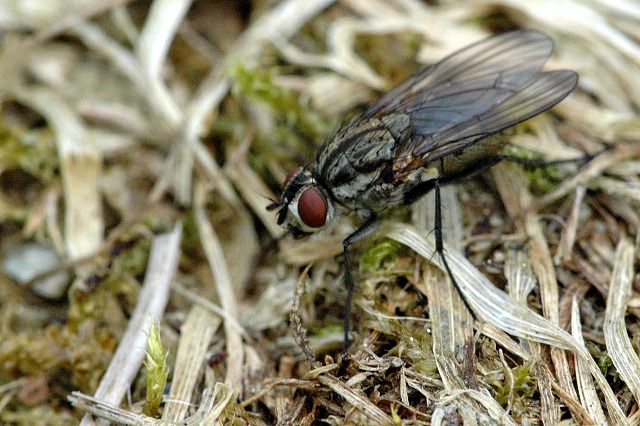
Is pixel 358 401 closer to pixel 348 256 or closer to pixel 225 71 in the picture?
pixel 348 256

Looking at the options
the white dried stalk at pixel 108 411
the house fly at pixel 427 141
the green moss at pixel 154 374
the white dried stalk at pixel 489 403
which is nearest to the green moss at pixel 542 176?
the house fly at pixel 427 141

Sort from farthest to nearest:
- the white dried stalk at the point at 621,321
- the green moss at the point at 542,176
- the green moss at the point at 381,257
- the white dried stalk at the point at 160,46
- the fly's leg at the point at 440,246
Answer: the white dried stalk at the point at 160,46 → the green moss at the point at 542,176 → the green moss at the point at 381,257 → the fly's leg at the point at 440,246 → the white dried stalk at the point at 621,321

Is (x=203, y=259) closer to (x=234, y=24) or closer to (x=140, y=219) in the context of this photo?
(x=140, y=219)

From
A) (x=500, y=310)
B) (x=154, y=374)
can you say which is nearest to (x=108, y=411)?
(x=154, y=374)

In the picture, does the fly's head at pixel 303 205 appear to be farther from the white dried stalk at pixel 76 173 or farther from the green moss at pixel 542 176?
the white dried stalk at pixel 76 173

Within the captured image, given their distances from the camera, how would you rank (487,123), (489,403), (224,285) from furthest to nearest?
(224,285) < (487,123) < (489,403)

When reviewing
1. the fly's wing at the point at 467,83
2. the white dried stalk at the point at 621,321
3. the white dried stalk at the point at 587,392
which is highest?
the fly's wing at the point at 467,83
